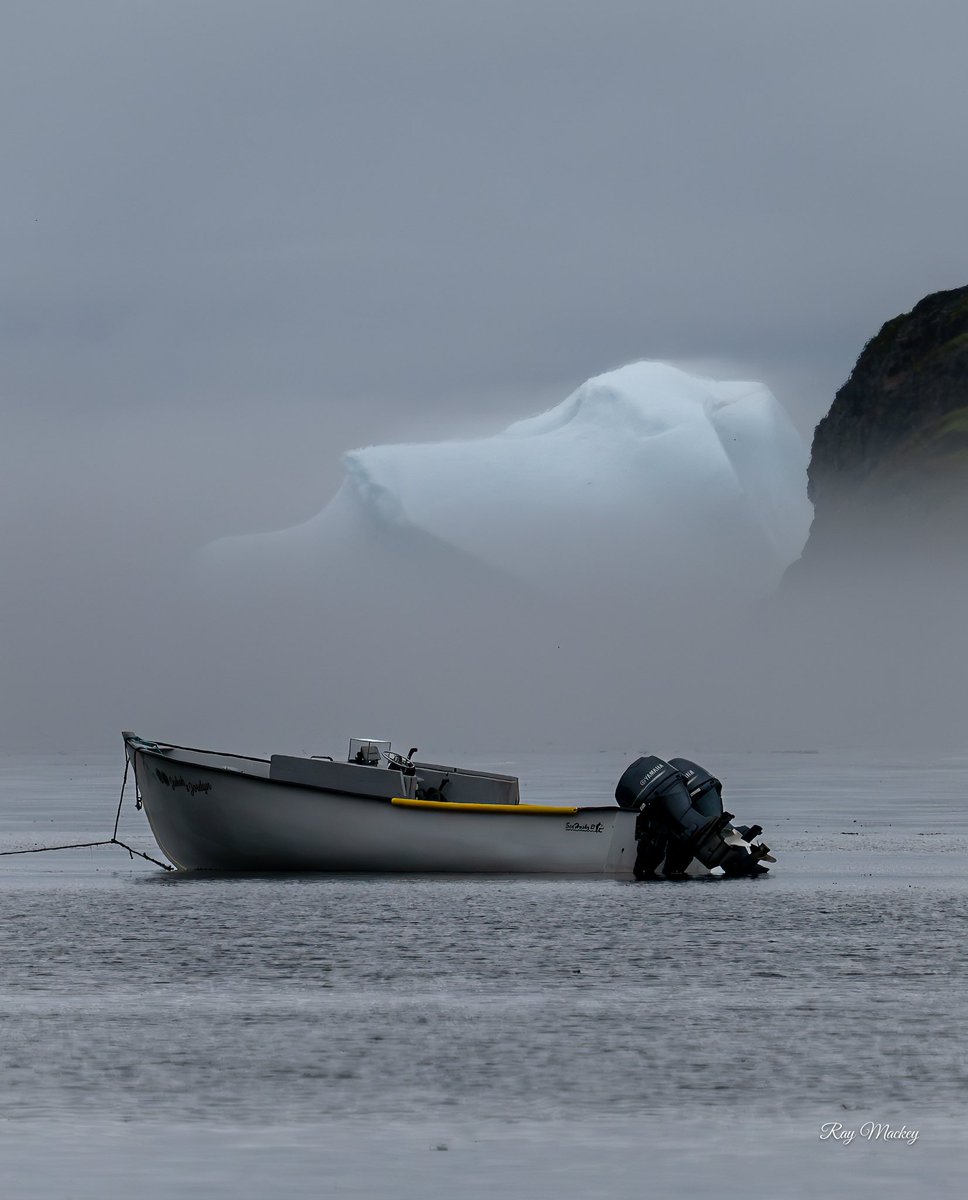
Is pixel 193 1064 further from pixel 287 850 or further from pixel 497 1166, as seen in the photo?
pixel 287 850

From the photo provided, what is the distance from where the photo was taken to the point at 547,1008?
24.1m

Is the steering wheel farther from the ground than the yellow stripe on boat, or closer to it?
farther from the ground

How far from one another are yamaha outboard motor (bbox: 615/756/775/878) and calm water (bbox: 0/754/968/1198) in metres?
0.90

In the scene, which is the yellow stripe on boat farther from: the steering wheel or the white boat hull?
the steering wheel

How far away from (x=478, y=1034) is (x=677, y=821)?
67.9ft

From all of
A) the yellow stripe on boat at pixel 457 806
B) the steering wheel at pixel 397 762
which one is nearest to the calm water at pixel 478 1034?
the yellow stripe on boat at pixel 457 806

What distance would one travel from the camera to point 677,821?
42281 millimetres

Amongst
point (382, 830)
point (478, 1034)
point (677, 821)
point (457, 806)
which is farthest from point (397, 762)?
point (478, 1034)

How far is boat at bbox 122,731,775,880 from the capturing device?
1629 inches

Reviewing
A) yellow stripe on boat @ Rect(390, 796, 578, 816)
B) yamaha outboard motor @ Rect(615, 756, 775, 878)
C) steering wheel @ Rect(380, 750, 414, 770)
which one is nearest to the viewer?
yellow stripe on boat @ Rect(390, 796, 578, 816)

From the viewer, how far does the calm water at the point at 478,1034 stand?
15422 mm

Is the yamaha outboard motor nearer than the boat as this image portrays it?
No

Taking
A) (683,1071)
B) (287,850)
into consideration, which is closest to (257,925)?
(287,850)

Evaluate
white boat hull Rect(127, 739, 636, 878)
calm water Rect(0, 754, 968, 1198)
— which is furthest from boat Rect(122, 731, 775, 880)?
calm water Rect(0, 754, 968, 1198)
